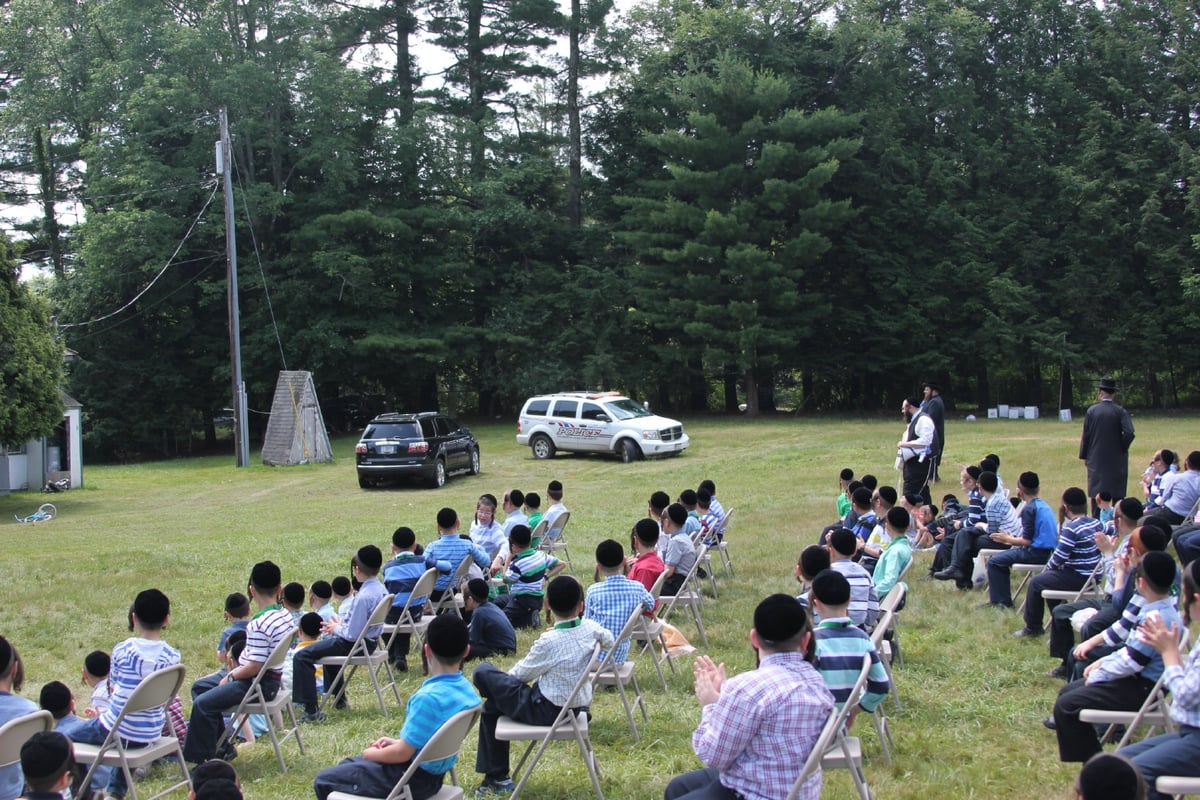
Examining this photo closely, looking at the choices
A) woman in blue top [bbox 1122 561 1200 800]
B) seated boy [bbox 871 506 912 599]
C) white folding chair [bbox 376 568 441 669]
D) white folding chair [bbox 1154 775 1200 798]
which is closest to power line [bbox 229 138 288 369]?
white folding chair [bbox 376 568 441 669]

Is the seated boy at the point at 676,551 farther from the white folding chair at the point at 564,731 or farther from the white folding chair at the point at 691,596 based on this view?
the white folding chair at the point at 564,731

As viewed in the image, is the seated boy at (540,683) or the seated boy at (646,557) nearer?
the seated boy at (540,683)

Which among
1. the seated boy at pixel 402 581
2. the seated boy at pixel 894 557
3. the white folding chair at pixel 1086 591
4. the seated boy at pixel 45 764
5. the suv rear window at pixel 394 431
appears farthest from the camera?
the suv rear window at pixel 394 431

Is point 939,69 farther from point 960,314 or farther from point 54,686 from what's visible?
point 54,686

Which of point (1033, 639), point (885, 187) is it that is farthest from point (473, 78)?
point (1033, 639)

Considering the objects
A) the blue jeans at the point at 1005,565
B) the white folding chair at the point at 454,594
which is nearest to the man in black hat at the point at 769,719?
the white folding chair at the point at 454,594

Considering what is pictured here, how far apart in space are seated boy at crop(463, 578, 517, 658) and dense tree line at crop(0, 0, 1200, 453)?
25501 millimetres

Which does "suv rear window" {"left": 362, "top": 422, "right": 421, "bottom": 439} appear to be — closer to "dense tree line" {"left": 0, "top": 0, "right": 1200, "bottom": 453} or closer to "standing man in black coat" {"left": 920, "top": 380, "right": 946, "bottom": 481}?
"standing man in black coat" {"left": 920, "top": 380, "right": 946, "bottom": 481}

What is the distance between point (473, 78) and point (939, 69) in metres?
18.2

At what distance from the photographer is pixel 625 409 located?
82.3 feet

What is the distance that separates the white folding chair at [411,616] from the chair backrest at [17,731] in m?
2.96

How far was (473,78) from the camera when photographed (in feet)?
132

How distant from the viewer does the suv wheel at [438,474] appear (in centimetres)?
2123

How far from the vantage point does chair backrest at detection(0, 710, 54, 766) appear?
162 inches
